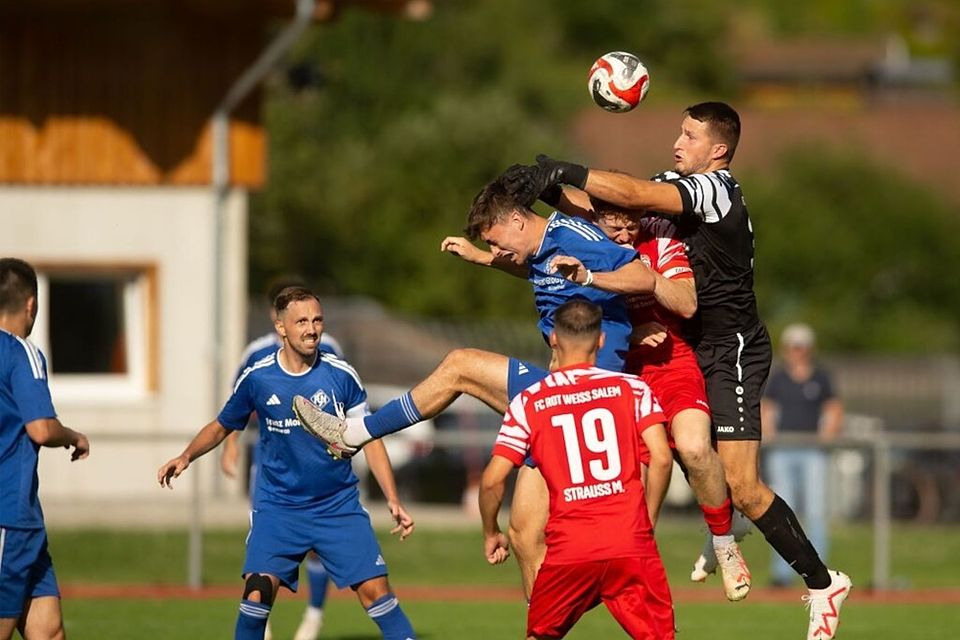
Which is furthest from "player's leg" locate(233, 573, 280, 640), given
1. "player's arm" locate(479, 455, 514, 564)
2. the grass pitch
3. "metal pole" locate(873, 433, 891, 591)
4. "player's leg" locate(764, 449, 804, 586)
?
"metal pole" locate(873, 433, 891, 591)

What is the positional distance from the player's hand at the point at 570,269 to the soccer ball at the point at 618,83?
1.13m

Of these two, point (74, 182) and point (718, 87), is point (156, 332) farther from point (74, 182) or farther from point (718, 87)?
point (718, 87)

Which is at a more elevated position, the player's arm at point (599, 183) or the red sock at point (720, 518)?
the player's arm at point (599, 183)

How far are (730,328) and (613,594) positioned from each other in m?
2.05

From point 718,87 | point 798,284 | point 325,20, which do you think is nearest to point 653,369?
point 325,20

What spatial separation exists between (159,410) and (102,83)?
375cm

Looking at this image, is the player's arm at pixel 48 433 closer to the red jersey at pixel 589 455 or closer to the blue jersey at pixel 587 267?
the red jersey at pixel 589 455

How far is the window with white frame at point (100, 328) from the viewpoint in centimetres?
1958

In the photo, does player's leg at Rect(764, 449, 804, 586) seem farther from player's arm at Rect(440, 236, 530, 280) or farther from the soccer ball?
the soccer ball

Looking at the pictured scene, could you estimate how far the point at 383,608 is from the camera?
9469 mm

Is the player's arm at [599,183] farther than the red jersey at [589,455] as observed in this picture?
Yes

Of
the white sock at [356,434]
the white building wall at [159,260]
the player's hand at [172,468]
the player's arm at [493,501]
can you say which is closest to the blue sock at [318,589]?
the player's hand at [172,468]

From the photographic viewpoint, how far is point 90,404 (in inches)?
763

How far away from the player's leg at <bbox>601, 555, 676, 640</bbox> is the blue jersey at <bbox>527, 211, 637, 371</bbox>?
55.0 inches
